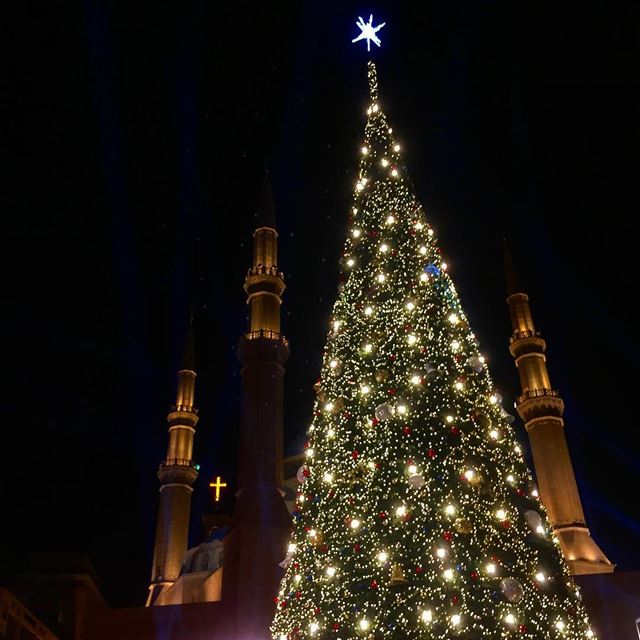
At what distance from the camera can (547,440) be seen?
2472cm

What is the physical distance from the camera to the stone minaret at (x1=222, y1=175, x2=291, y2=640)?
16672mm

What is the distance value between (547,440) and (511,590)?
1857cm

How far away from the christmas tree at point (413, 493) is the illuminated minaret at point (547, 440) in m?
14.8

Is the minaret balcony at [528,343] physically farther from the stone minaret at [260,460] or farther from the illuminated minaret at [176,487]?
the illuminated minaret at [176,487]

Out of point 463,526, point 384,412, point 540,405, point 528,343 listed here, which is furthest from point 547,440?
point 463,526

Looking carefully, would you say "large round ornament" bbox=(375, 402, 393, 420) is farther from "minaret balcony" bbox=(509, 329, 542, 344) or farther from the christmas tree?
"minaret balcony" bbox=(509, 329, 542, 344)

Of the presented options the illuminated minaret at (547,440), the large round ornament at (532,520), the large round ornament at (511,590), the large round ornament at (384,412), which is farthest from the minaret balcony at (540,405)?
the large round ornament at (511,590)

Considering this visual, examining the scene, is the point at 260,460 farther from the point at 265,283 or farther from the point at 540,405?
the point at 540,405

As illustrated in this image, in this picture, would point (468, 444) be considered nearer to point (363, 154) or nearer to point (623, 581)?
point (363, 154)

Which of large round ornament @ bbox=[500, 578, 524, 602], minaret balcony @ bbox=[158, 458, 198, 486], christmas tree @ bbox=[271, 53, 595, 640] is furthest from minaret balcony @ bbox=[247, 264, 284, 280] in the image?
large round ornament @ bbox=[500, 578, 524, 602]

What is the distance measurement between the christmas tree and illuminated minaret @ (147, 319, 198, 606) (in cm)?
1820

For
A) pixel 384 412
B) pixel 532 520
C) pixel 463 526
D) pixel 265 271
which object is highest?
pixel 265 271

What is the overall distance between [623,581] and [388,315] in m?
13.9

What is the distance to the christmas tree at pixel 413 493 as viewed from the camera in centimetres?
729
